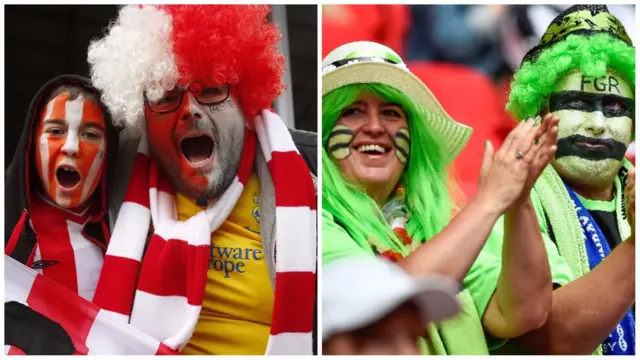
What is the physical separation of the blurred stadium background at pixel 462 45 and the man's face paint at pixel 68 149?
1016 millimetres

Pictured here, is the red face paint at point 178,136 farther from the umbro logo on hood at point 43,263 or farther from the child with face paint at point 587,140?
the child with face paint at point 587,140

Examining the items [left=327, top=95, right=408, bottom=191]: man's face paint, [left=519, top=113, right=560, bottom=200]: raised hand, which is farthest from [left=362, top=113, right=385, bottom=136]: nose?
[left=519, top=113, right=560, bottom=200]: raised hand

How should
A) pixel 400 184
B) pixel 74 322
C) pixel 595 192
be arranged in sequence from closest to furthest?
1. pixel 74 322
2. pixel 400 184
3. pixel 595 192

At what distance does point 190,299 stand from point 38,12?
4.42 feet

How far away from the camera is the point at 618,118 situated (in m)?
3.67

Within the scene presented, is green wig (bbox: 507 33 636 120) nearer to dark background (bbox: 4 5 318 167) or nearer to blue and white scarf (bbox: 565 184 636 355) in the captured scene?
blue and white scarf (bbox: 565 184 636 355)

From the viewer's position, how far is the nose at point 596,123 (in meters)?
3.64

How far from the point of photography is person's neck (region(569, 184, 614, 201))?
3.71 meters

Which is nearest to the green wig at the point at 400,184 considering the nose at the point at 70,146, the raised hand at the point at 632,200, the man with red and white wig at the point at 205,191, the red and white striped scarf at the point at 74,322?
the man with red and white wig at the point at 205,191

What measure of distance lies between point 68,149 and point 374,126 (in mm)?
1249

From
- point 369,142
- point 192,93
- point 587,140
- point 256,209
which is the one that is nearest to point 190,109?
point 192,93

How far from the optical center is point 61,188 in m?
3.52

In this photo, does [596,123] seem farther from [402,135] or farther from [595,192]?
[402,135]

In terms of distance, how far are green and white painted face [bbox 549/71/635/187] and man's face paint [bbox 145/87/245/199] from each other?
1360 mm
